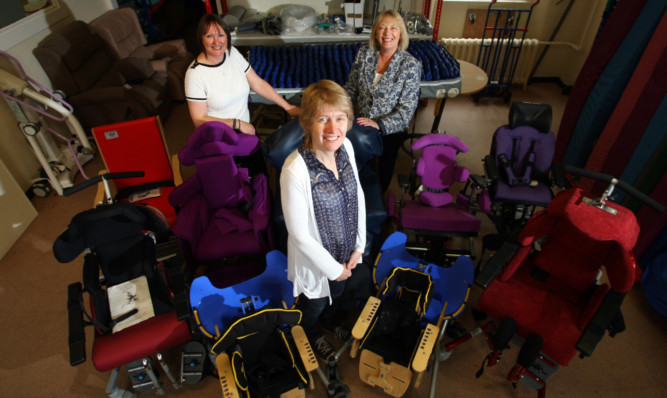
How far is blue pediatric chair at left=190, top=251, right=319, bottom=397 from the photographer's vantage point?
1848 millimetres

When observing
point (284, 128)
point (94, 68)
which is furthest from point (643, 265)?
point (94, 68)

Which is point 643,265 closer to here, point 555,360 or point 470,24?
point 555,360

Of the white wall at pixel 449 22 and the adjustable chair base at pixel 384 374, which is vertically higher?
the white wall at pixel 449 22

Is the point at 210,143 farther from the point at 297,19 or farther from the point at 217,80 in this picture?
the point at 297,19

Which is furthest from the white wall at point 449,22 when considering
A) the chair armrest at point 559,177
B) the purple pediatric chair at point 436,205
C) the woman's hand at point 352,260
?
the woman's hand at point 352,260

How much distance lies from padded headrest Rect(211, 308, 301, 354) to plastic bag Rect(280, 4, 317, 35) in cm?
344

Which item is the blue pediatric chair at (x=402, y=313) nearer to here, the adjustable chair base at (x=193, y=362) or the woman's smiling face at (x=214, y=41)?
the adjustable chair base at (x=193, y=362)

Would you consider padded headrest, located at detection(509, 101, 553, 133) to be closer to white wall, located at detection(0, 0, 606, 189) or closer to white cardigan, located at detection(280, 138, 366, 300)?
white cardigan, located at detection(280, 138, 366, 300)

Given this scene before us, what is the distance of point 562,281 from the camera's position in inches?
85.0

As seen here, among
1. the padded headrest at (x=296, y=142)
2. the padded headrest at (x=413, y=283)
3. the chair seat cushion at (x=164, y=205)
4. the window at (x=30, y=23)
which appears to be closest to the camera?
the padded headrest at (x=413, y=283)

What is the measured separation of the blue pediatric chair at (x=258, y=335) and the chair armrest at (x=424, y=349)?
0.49 m

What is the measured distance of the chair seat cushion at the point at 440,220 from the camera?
2.56m

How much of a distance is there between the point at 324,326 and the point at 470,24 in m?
4.33

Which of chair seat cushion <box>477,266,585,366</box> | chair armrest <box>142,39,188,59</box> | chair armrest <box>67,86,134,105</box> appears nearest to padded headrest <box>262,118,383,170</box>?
chair seat cushion <box>477,266,585,366</box>
